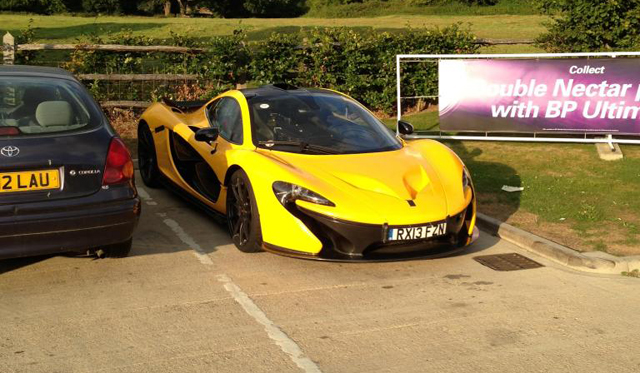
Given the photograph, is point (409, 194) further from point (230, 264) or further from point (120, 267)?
point (120, 267)

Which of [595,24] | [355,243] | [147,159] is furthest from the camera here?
[595,24]

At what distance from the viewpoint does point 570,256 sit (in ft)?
22.7

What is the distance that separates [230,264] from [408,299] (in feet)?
5.41

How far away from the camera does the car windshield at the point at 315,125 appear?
7.32 meters

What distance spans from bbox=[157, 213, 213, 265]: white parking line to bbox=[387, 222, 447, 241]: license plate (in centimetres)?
162

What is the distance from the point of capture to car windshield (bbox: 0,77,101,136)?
19.5 ft

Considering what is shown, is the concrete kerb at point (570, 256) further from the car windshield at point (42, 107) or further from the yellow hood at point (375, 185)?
the car windshield at point (42, 107)

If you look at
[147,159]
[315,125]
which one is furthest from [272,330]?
[147,159]

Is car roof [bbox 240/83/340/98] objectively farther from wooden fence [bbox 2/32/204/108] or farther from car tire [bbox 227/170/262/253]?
wooden fence [bbox 2/32/204/108]

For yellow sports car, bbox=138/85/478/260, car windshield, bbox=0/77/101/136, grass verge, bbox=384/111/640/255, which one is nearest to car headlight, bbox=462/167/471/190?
yellow sports car, bbox=138/85/478/260

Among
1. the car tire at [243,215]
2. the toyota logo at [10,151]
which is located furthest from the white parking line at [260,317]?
the toyota logo at [10,151]

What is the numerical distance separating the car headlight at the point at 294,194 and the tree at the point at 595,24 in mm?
11595

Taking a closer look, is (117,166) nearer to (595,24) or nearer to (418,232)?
(418,232)

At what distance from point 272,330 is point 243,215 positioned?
189cm
